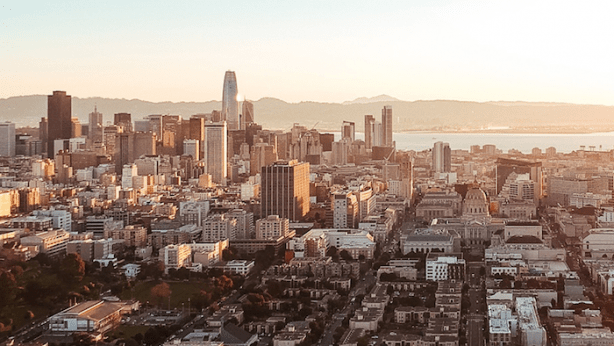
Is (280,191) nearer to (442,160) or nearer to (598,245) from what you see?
(598,245)

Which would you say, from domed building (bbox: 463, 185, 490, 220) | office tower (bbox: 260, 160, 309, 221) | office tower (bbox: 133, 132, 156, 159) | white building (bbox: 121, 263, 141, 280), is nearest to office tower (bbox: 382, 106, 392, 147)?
office tower (bbox: 133, 132, 156, 159)

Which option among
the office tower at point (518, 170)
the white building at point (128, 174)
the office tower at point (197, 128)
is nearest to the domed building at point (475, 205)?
the office tower at point (518, 170)

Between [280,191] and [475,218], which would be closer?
[475,218]

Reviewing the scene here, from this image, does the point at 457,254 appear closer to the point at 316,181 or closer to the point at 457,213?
the point at 457,213

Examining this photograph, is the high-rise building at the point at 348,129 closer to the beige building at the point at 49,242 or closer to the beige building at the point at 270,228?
the beige building at the point at 270,228

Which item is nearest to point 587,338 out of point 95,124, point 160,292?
point 160,292

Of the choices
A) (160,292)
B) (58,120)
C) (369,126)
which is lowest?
(160,292)
